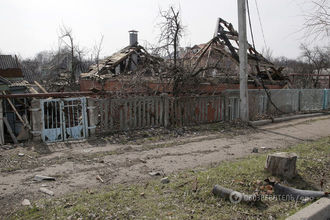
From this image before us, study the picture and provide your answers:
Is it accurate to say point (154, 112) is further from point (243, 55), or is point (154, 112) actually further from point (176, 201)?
point (176, 201)

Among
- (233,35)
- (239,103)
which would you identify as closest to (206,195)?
(239,103)

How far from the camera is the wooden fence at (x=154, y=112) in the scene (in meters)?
8.90

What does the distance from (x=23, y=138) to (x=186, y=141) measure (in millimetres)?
5227

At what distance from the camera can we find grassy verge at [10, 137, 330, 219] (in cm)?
369

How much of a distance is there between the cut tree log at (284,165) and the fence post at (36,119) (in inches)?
249

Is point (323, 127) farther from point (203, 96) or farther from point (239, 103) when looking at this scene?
point (203, 96)

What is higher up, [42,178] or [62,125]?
[62,125]

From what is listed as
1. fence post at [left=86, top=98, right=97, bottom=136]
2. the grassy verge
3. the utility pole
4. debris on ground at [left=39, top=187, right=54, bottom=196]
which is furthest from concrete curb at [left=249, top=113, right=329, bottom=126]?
debris on ground at [left=39, top=187, right=54, bottom=196]

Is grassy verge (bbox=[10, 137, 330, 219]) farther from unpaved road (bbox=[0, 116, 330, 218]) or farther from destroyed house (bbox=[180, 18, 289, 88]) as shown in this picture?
destroyed house (bbox=[180, 18, 289, 88])

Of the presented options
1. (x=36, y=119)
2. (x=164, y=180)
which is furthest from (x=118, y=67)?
(x=164, y=180)

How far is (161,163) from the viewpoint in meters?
6.23

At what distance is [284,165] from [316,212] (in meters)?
1.21

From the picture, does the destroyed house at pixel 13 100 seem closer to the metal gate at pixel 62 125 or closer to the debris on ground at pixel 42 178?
the metal gate at pixel 62 125

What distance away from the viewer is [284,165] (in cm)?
488
